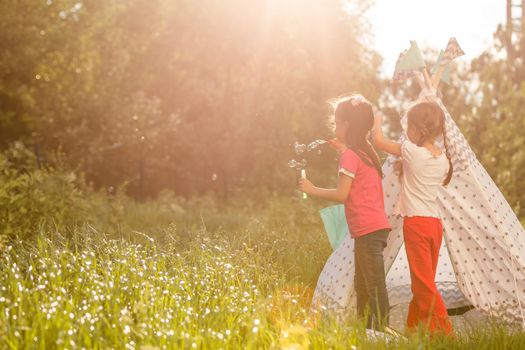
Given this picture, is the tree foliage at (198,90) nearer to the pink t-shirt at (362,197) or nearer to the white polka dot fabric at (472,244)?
the white polka dot fabric at (472,244)

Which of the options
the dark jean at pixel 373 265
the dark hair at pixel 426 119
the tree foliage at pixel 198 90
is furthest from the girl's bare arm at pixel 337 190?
the tree foliage at pixel 198 90

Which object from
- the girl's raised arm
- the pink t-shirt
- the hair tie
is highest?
the hair tie

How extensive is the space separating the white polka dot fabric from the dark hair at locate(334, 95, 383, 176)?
0.67m

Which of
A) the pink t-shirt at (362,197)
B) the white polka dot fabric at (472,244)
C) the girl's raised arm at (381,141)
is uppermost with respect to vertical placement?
the girl's raised arm at (381,141)

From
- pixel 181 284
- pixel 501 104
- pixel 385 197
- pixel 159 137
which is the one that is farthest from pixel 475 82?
pixel 159 137

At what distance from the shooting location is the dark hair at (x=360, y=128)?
4.91 meters

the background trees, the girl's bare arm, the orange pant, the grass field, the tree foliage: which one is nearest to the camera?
the grass field

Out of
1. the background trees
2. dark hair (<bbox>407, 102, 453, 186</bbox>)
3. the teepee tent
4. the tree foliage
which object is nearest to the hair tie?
dark hair (<bbox>407, 102, 453, 186</bbox>)

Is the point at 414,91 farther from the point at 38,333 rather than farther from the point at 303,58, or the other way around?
the point at 38,333

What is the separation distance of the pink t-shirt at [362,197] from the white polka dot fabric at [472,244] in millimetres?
648

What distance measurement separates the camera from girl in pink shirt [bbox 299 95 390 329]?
486cm

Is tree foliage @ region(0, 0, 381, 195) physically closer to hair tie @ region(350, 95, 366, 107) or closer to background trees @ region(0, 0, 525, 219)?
background trees @ region(0, 0, 525, 219)

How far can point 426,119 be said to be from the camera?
16.4 feet

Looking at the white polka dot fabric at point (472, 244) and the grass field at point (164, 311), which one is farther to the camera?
the white polka dot fabric at point (472, 244)
